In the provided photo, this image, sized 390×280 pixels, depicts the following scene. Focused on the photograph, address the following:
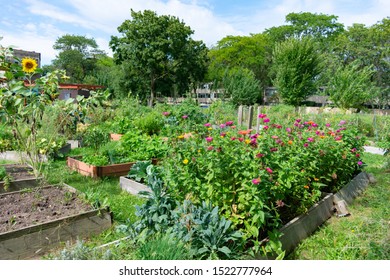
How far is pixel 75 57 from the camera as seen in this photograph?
140 feet

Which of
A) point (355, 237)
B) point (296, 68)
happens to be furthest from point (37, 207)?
point (296, 68)

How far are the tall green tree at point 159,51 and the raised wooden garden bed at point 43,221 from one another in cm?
2307

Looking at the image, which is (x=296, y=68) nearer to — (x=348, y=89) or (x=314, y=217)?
(x=348, y=89)

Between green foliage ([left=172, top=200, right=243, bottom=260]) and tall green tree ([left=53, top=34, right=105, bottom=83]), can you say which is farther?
tall green tree ([left=53, top=34, right=105, bottom=83])

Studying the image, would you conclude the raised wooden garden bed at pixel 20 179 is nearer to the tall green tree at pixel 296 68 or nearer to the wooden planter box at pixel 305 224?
the wooden planter box at pixel 305 224

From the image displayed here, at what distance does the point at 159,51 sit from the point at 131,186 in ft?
77.0

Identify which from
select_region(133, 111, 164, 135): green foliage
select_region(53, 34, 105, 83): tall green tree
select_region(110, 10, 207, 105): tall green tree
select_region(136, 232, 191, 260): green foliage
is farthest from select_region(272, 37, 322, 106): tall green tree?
select_region(53, 34, 105, 83): tall green tree

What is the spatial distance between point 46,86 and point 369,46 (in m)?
32.8

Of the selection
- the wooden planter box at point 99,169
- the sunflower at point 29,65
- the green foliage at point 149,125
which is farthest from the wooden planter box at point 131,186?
the green foliage at point 149,125

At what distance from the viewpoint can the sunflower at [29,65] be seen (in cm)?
410

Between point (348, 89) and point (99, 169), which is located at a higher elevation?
point (348, 89)

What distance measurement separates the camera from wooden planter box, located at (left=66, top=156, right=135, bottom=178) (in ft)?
15.9

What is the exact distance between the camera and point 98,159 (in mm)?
5090

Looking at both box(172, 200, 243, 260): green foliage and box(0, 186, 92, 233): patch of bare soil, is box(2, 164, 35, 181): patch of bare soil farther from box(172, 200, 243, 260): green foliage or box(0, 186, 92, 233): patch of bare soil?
box(172, 200, 243, 260): green foliage
